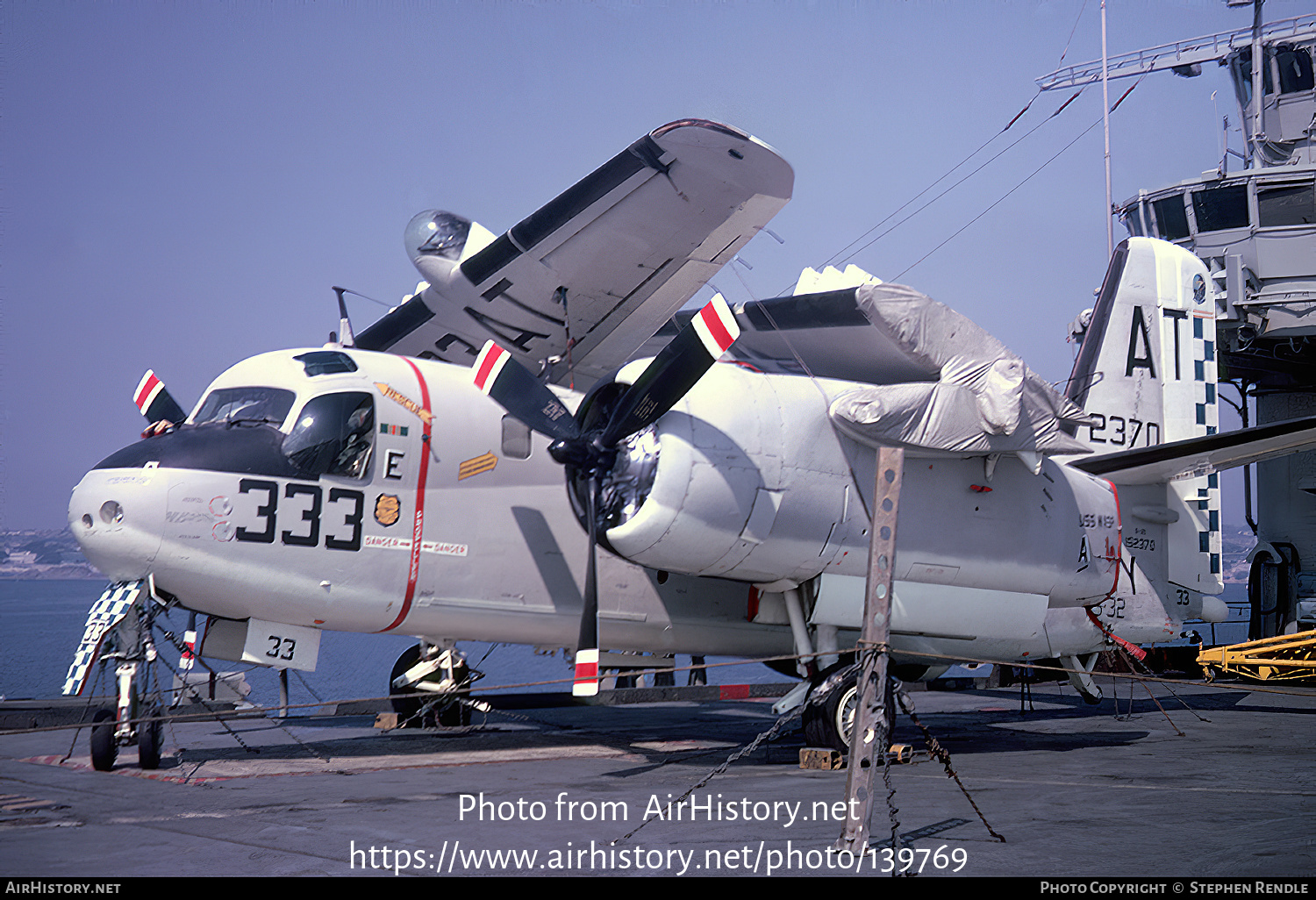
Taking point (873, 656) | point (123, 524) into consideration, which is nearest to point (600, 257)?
point (123, 524)

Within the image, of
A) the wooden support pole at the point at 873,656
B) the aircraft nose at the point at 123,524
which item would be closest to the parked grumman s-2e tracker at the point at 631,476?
the aircraft nose at the point at 123,524

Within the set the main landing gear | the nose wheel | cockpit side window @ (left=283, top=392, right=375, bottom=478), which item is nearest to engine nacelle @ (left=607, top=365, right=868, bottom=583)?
cockpit side window @ (left=283, top=392, right=375, bottom=478)

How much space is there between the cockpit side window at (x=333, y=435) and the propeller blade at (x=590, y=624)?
241cm

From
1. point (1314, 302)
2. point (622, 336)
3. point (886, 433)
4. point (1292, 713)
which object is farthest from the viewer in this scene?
point (1314, 302)

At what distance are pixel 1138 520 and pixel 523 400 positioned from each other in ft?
36.4

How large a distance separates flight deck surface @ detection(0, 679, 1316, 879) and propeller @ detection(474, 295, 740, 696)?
1.70m

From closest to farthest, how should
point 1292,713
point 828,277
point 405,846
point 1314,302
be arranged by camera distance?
point 405,846
point 828,277
point 1292,713
point 1314,302

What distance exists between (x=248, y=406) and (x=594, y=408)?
3617 millimetres

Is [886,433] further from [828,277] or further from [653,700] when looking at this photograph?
[653,700]

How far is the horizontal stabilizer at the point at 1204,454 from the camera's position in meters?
13.4

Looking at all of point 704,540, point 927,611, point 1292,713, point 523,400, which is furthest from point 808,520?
point 1292,713

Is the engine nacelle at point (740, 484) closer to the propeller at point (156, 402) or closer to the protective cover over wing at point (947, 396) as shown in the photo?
the protective cover over wing at point (947, 396)

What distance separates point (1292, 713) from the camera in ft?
60.2

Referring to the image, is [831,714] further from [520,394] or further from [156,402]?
[156,402]
